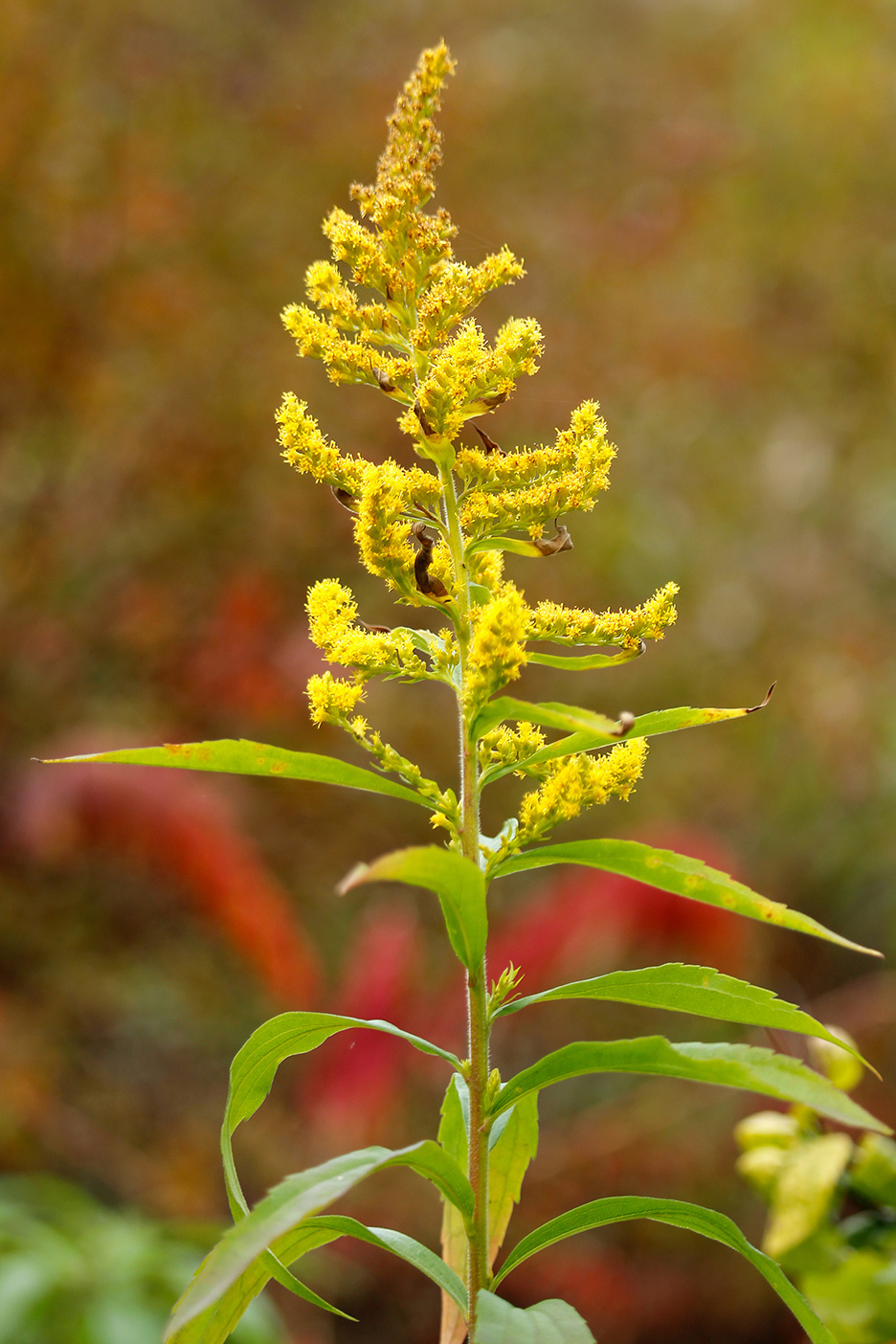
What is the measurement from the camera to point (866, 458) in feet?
19.3

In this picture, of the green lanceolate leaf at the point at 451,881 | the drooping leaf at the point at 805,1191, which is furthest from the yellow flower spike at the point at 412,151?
the drooping leaf at the point at 805,1191

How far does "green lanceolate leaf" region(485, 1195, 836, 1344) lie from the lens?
2.52ft

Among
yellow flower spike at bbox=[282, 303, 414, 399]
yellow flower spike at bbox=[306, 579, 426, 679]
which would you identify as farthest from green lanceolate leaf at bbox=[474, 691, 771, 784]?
yellow flower spike at bbox=[282, 303, 414, 399]

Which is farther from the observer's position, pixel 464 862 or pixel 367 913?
pixel 367 913

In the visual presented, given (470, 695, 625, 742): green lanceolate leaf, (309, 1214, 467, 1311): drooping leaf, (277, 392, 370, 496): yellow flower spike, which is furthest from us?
(277, 392, 370, 496): yellow flower spike

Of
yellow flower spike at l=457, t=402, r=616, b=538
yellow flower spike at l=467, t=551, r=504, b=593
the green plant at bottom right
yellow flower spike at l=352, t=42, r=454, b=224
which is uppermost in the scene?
yellow flower spike at l=352, t=42, r=454, b=224

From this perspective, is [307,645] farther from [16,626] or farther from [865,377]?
[865,377]

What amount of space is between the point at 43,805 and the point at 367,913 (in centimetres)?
171

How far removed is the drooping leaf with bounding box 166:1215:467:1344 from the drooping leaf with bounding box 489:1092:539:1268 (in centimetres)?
12

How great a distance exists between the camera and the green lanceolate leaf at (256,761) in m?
0.76

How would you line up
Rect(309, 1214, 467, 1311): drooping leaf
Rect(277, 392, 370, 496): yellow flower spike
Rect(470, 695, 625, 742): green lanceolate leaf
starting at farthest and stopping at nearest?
Rect(277, 392, 370, 496): yellow flower spike, Rect(309, 1214, 467, 1311): drooping leaf, Rect(470, 695, 625, 742): green lanceolate leaf

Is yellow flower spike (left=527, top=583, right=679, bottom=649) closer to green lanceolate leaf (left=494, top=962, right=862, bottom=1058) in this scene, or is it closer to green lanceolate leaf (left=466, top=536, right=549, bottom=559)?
green lanceolate leaf (left=466, top=536, right=549, bottom=559)

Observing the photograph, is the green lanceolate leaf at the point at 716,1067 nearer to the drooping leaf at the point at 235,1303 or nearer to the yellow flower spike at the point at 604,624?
the drooping leaf at the point at 235,1303

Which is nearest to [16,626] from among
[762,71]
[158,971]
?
[158,971]
